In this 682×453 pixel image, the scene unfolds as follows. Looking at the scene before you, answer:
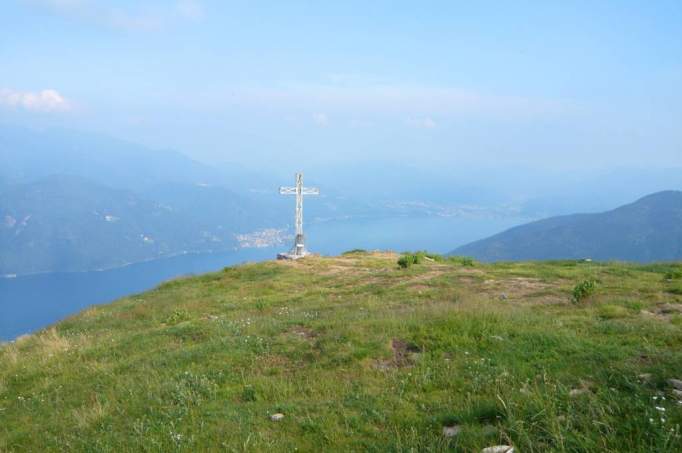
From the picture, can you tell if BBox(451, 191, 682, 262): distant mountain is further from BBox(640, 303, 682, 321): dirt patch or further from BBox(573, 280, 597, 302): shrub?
BBox(640, 303, 682, 321): dirt patch

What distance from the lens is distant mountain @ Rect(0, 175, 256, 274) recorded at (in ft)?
452

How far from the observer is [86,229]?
156625mm

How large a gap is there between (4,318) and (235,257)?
7185 cm

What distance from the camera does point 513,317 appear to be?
892 cm

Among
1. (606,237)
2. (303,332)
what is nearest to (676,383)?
(303,332)

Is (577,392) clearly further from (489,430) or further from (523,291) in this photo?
(523,291)

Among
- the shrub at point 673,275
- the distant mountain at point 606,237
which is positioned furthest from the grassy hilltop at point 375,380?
the distant mountain at point 606,237

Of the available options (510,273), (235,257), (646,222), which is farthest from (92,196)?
(510,273)

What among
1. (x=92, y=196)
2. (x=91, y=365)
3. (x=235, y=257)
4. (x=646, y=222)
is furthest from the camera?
(x=92, y=196)

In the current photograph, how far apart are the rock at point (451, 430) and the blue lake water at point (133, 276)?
1683 inches

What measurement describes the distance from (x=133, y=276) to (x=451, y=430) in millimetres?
131213

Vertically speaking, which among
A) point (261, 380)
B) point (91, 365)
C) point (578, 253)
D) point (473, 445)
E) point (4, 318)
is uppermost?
point (473, 445)

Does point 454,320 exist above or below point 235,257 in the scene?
above

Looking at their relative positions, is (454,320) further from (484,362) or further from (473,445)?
(473,445)
